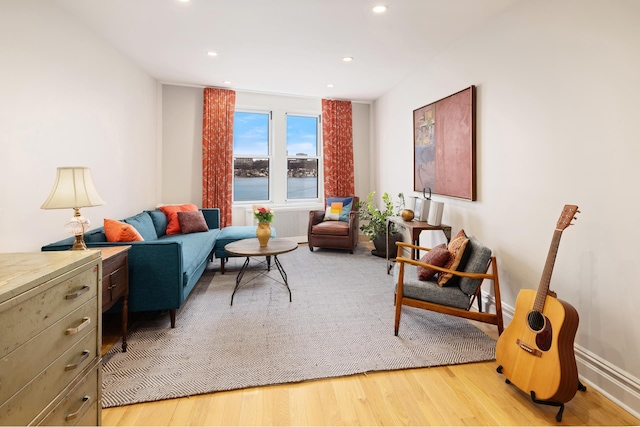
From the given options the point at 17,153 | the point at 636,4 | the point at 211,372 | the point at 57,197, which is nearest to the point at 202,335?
the point at 211,372

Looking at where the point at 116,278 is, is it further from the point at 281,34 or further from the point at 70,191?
the point at 281,34

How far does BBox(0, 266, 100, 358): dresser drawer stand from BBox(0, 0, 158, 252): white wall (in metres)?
1.47

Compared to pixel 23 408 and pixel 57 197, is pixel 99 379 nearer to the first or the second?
pixel 23 408

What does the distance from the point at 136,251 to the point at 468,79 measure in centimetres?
342

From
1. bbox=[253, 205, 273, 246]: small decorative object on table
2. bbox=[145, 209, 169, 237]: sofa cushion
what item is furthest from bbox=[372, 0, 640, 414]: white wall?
bbox=[145, 209, 169, 237]: sofa cushion

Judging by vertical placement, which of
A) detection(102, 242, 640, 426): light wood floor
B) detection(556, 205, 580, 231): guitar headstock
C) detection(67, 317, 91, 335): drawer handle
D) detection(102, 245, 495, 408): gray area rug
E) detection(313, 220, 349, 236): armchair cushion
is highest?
detection(556, 205, 580, 231): guitar headstock

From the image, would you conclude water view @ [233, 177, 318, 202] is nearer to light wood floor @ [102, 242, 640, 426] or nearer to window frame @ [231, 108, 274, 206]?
window frame @ [231, 108, 274, 206]

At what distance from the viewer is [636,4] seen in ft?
5.49

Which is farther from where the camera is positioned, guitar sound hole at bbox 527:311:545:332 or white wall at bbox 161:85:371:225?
white wall at bbox 161:85:371:225

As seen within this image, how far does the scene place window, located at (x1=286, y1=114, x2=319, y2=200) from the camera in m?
5.82

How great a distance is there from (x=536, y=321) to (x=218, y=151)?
4.74 metres

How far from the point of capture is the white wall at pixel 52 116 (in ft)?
6.99

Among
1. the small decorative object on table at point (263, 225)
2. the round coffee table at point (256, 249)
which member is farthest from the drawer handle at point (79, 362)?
the small decorative object on table at point (263, 225)

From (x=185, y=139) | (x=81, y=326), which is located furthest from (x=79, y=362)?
(x=185, y=139)
